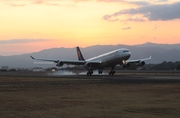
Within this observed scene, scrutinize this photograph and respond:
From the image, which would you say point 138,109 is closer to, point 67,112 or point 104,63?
point 67,112

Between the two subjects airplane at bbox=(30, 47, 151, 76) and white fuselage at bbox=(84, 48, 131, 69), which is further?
airplane at bbox=(30, 47, 151, 76)

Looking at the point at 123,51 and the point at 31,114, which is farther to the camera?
the point at 123,51

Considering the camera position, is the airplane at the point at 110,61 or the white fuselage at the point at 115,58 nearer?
the white fuselage at the point at 115,58

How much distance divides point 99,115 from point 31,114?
3359 mm

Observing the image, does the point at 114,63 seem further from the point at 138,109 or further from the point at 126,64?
the point at 138,109

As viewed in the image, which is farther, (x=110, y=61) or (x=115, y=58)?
(x=110, y=61)

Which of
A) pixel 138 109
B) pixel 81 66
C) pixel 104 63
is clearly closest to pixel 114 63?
pixel 104 63

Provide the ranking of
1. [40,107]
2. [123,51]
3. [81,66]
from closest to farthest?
[40,107] < [123,51] < [81,66]

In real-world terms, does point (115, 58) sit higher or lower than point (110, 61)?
higher

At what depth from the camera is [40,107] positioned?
59.1 feet

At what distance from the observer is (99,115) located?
15367 mm

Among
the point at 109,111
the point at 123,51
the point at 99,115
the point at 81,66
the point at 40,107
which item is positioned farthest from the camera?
the point at 81,66

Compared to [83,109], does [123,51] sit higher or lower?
higher

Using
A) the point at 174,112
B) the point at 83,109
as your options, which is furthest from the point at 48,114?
the point at 174,112
